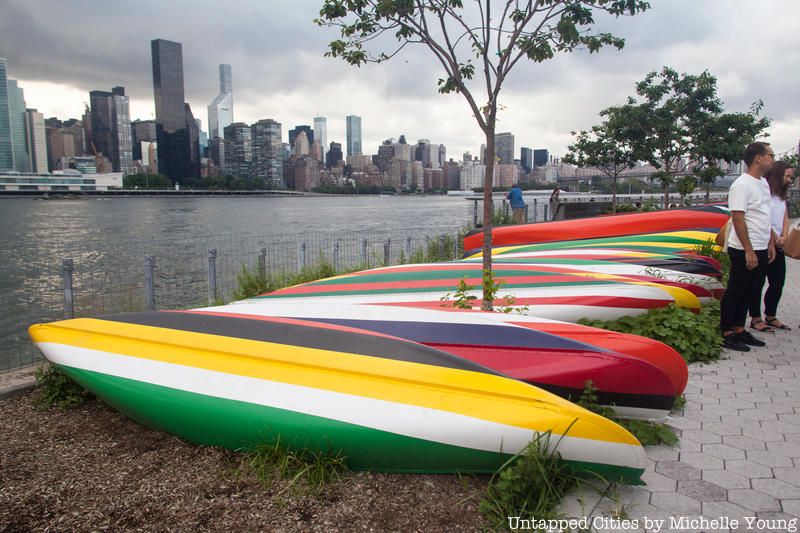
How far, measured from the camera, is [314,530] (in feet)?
7.94

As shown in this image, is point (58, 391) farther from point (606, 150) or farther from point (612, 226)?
point (606, 150)

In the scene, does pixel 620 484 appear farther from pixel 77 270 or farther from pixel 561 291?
pixel 77 270

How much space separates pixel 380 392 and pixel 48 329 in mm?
2643

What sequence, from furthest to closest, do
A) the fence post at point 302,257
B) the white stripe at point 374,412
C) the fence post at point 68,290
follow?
1. the fence post at point 302,257
2. the fence post at point 68,290
3. the white stripe at point 374,412

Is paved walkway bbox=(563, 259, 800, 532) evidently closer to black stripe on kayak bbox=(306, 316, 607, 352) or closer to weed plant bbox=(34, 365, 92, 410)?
black stripe on kayak bbox=(306, 316, 607, 352)

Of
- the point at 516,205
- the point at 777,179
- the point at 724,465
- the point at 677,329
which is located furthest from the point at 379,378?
the point at 516,205

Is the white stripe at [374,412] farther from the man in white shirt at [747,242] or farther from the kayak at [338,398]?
the man in white shirt at [747,242]

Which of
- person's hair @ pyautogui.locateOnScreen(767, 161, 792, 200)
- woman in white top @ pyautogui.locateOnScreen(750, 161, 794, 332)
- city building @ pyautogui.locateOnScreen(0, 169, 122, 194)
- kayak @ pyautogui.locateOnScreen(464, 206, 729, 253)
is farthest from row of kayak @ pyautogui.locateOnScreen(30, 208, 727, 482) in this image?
city building @ pyautogui.locateOnScreen(0, 169, 122, 194)

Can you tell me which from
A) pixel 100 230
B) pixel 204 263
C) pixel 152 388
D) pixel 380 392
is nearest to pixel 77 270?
pixel 204 263

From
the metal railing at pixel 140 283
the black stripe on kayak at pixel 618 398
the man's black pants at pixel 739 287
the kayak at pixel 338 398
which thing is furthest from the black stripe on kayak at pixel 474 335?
the metal railing at pixel 140 283

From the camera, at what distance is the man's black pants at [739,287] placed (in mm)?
4844

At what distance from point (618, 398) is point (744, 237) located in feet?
7.77

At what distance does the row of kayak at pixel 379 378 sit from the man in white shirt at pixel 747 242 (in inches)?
70.6

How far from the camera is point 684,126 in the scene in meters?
17.4
